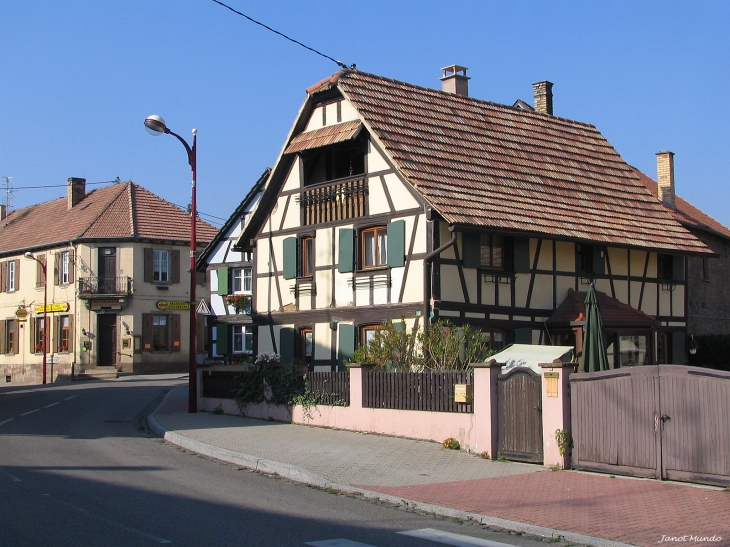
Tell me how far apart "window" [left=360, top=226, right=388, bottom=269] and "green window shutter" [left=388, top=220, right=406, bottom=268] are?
0.48 metres

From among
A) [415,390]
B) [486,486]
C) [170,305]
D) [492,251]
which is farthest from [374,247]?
[170,305]

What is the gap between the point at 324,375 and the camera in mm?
19734

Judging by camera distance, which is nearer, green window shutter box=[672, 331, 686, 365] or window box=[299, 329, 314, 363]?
window box=[299, 329, 314, 363]

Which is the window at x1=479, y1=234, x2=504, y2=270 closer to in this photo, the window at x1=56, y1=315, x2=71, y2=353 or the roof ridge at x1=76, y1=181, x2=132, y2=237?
the roof ridge at x1=76, y1=181, x2=132, y2=237

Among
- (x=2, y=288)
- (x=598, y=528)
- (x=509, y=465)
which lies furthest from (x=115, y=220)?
(x=598, y=528)

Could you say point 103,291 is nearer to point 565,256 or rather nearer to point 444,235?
point 444,235

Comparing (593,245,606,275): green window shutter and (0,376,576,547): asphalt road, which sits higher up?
(593,245,606,275): green window shutter

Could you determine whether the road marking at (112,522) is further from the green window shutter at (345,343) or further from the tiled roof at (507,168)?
the green window shutter at (345,343)

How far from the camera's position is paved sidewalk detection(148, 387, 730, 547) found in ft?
31.6

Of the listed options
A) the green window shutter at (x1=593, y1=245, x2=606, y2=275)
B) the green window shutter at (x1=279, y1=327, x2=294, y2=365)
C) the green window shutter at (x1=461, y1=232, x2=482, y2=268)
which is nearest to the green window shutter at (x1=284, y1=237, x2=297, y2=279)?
the green window shutter at (x1=279, y1=327, x2=294, y2=365)

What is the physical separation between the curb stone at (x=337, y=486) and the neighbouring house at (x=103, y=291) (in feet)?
87.0

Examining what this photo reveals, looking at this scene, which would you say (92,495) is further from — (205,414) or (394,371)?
(205,414)

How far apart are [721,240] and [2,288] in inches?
1514

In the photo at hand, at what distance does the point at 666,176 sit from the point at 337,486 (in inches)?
1074
